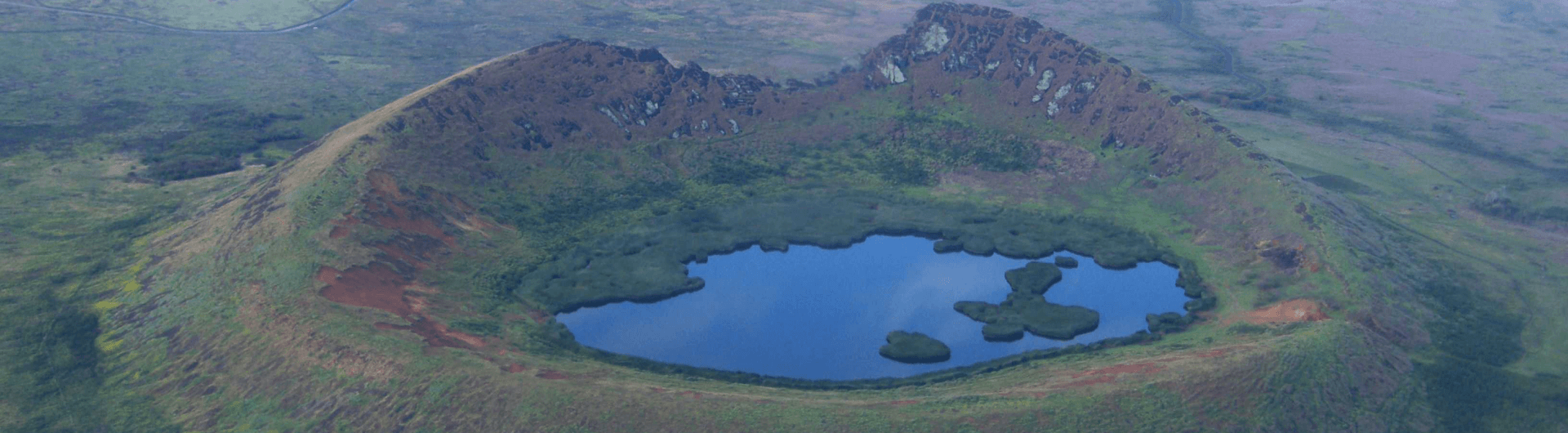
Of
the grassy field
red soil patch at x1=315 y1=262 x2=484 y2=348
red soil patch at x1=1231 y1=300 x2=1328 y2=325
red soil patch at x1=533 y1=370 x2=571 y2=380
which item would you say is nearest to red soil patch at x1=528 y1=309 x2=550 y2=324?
the grassy field

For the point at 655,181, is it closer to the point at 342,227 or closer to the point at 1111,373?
the point at 342,227

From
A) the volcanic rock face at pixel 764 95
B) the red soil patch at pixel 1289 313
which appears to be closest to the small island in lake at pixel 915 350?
the red soil patch at pixel 1289 313

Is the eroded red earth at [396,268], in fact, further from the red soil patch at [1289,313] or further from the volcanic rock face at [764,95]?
the red soil patch at [1289,313]

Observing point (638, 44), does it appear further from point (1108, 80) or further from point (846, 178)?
point (1108, 80)

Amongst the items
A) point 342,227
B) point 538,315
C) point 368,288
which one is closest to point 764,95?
point 538,315

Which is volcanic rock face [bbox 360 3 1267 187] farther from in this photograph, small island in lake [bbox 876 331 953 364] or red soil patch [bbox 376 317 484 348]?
small island in lake [bbox 876 331 953 364]

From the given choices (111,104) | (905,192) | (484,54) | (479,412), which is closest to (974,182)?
(905,192)
